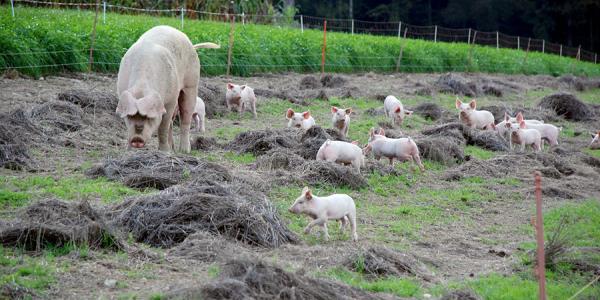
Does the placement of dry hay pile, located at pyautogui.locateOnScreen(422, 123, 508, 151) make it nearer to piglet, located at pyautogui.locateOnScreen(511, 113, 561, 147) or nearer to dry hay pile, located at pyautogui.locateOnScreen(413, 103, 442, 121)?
piglet, located at pyautogui.locateOnScreen(511, 113, 561, 147)

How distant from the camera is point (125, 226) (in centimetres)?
736

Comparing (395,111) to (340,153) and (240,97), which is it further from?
(340,153)

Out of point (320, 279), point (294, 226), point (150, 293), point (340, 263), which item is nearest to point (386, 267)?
point (340, 263)

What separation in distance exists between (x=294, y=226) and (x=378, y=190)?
2.41 meters

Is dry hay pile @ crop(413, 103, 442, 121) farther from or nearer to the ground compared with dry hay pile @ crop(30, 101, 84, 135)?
nearer to the ground

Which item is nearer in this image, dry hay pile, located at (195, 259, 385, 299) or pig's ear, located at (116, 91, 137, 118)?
dry hay pile, located at (195, 259, 385, 299)

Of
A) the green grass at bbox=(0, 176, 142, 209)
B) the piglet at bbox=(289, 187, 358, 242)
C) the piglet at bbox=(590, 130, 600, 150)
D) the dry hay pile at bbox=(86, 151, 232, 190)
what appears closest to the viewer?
the piglet at bbox=(289, 187, 358, 242)

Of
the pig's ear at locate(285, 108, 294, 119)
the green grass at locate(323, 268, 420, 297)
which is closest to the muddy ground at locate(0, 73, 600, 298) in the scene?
the green grass at locate(323, 268, 420, 297)

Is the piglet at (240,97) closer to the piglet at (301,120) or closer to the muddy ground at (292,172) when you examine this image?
the muddy ground at (292,172)

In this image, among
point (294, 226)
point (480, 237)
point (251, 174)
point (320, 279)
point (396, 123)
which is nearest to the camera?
point (320, 279)

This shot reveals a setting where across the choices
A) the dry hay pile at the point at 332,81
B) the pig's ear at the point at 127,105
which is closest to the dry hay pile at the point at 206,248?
the pig's ear at the point at 127,105

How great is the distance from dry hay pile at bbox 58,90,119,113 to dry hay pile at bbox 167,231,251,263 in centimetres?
643

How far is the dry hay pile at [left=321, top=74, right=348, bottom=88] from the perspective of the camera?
2088 cm

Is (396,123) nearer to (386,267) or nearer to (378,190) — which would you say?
(378,190)
